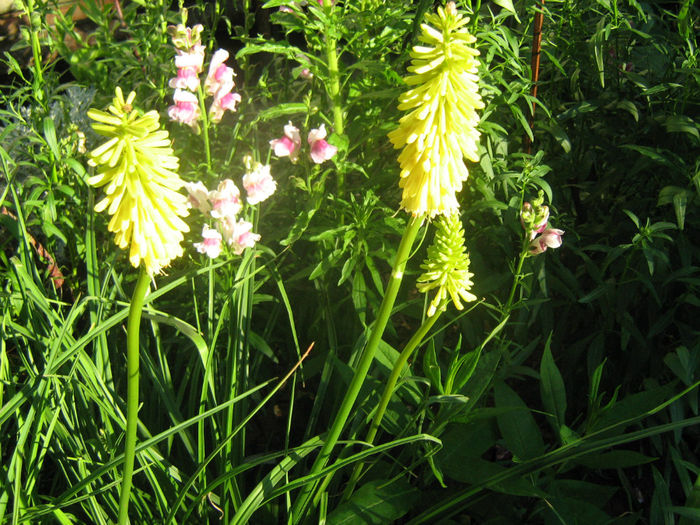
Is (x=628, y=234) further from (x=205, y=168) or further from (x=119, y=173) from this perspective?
(x=119, y=173)

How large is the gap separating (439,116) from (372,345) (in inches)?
20.0

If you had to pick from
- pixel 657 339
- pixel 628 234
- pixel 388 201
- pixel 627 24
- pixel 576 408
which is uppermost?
pixel 627 24

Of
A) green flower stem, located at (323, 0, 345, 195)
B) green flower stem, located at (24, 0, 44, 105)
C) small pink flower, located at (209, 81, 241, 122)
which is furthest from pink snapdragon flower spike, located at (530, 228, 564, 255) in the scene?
green flower stem, located at (24, 0, 44, 105)

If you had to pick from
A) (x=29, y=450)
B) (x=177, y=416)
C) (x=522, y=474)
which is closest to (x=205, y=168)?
(x=177, y=416)

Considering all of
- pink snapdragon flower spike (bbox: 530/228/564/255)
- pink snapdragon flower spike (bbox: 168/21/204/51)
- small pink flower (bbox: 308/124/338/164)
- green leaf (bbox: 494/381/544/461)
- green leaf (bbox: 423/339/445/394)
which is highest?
pink snapdragon flower spike (bbox: 168/21/204/51)

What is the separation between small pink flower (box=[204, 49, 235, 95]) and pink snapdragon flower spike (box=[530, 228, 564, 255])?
118 centimetres

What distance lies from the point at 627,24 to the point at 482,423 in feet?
4.96

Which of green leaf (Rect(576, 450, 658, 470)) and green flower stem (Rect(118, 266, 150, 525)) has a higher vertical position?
green flower stem (Rect(118, 266, 150, 525))

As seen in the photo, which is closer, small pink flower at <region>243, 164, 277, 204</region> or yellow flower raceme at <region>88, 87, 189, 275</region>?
yellow flower raceme at <region>88, 87, 189, 275</region>

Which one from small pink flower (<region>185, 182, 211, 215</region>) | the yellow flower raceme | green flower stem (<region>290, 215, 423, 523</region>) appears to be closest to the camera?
the yellow flower raceme

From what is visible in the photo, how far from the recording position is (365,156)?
8.75 ft

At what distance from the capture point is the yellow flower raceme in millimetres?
1204

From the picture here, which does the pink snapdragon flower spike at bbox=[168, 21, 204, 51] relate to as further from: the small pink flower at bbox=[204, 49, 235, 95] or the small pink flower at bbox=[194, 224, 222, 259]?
the small pink flower at bbox=[194, 224, 222, 259]

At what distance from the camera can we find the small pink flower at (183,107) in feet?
7.73
